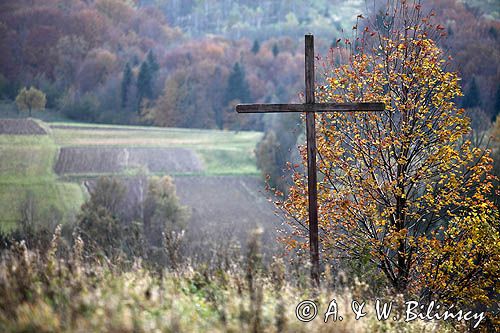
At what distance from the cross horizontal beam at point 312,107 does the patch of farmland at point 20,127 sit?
58393 mm

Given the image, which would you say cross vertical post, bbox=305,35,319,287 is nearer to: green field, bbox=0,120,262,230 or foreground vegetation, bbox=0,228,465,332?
foreground vegetation, bbox=0,228,465,332

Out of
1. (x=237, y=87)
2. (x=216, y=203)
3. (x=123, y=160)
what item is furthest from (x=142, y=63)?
(x=216, y=203)

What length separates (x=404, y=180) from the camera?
33.7 ft

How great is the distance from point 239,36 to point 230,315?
392 feet

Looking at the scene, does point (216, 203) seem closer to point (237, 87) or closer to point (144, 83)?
point (237, 87)

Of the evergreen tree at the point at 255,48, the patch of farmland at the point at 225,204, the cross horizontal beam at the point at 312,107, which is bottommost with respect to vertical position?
the patch of farmland at the point at 225,204

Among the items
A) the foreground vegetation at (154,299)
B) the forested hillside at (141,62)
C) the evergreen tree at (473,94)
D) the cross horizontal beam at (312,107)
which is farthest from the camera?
the forested hillside at (141,62)

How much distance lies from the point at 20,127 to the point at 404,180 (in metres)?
61.1

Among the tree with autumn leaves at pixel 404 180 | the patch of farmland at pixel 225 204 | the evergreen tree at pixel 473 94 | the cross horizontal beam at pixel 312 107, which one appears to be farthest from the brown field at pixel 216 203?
the cross horizontal beam at pixel 312 107

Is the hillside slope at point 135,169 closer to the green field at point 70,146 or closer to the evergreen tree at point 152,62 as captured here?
the green field at point 70,146

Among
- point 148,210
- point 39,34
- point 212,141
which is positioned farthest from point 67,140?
point 39,34

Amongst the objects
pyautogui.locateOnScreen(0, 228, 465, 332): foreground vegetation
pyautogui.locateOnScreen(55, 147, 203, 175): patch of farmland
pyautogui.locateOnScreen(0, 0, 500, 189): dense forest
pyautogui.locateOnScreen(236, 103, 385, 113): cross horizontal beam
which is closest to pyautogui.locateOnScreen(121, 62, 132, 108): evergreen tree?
→ pyautogui.locateOnScreen(0, 0, 500, 189): dense forest

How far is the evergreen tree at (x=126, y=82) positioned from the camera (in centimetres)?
8724

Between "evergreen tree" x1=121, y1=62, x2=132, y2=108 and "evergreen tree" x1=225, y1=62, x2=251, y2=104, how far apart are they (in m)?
14.6
